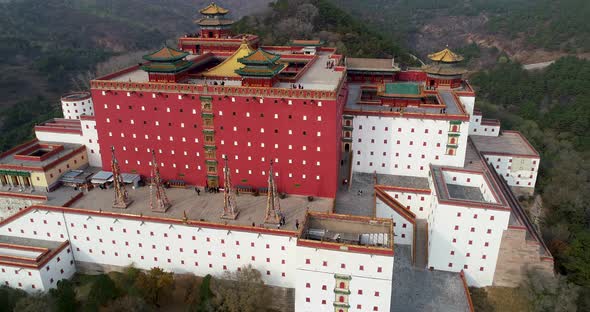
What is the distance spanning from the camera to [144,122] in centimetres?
3972

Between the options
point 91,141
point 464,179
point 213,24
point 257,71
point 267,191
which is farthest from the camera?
point 213,24

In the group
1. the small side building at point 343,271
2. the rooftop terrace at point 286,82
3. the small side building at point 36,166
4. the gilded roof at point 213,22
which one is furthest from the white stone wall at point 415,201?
the small side building at point 36,166

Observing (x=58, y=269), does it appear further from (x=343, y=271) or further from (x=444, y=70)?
(x=444, y=70)

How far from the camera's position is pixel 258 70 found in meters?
36.9

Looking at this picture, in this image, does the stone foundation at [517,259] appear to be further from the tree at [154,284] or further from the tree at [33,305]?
the tree at [33,305]

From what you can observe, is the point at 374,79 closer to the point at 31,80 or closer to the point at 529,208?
the point at 529,208

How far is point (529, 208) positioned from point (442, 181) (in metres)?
18.5

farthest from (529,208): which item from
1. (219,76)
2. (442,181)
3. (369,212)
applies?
(219,76)

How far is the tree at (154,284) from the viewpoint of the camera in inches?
1312

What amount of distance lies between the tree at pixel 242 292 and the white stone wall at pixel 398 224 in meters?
13.6

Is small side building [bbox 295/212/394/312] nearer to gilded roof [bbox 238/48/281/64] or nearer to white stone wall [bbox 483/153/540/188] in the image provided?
gilded roof [bbox 238/48/281/64]

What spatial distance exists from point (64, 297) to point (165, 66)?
21.5 meters

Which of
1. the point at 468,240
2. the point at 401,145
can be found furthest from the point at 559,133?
the point at 468,240

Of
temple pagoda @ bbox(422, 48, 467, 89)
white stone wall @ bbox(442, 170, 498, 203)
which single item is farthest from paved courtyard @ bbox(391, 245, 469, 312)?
temple pagoda @ bbox(422, 48, 467, 89)
